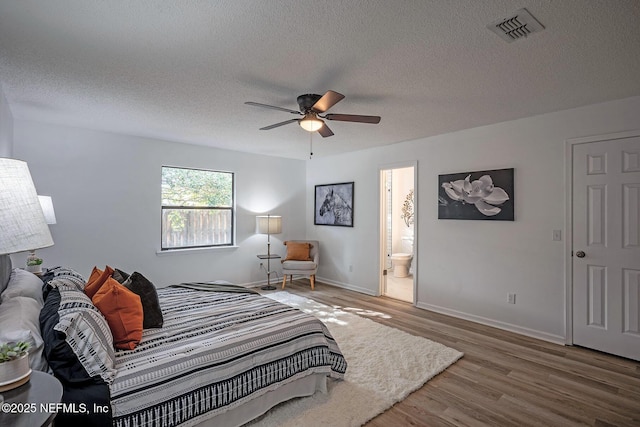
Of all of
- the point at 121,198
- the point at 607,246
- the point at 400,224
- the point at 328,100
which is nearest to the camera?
the point at 328,100

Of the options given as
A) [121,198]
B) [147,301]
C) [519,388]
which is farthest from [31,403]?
[121,198]

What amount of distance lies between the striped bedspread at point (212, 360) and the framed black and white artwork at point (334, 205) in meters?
3.17

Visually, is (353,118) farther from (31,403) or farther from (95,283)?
(31,403)

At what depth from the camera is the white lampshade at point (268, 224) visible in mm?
5660

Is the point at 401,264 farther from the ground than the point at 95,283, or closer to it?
closer to it

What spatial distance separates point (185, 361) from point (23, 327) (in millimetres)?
777

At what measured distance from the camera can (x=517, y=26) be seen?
1841mm

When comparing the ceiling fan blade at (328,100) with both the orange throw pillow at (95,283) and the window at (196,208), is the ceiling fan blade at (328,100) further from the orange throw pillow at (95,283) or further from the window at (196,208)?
the window at (196,208)

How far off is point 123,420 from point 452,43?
9.28 feet

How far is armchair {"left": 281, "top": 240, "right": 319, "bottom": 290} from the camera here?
562 centimetres

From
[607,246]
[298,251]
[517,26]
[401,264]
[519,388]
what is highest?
[517,26]

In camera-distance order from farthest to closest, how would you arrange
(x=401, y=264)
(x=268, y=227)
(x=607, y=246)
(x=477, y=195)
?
(x=401, y=264)
(x=268, y=227)
(x=477, y=195)
(x=607, y=246)

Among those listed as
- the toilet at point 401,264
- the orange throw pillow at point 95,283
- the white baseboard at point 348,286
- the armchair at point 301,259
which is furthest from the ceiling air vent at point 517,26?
the toilet at point 401,264

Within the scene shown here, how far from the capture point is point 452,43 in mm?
2037
